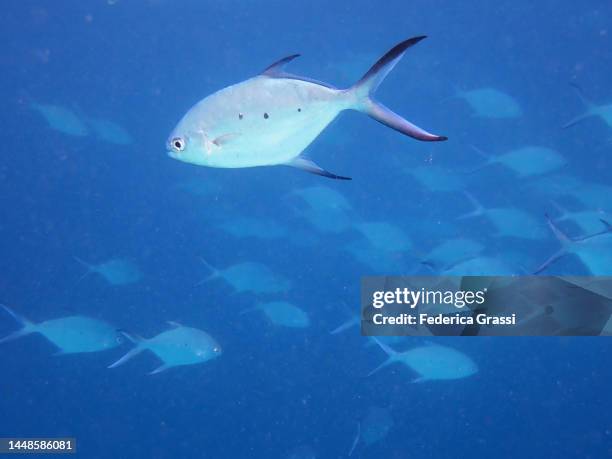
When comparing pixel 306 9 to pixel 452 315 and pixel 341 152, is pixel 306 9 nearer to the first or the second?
pixel 341 152

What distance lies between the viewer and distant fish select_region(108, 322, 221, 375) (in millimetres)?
6145

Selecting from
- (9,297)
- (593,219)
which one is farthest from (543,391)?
(9,297)

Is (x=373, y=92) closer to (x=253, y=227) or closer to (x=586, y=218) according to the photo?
(x=586, y=218)

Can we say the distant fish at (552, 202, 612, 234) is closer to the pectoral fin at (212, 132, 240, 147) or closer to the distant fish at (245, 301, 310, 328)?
the distant fish at (245, 301, 310, 328)

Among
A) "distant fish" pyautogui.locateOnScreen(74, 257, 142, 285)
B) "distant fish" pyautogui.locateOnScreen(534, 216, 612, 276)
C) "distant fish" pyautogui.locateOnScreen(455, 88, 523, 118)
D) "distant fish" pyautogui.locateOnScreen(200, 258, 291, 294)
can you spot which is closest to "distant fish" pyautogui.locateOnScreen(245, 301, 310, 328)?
"distant fish" pyautogui.locateOnScreen(200, 258, 291, 294)

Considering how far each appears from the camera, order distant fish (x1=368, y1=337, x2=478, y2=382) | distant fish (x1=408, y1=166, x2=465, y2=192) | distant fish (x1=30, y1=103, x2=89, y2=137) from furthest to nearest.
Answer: distant fish (x1=408, y1=166, x2=465, y2=192)
distant fish (x1=30, y1=103, x2=89, y2=137)
distant fish (x1=368, y1=337, x2=478, y2=382)

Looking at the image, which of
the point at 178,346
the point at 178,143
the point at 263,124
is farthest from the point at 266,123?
the point at 178,346

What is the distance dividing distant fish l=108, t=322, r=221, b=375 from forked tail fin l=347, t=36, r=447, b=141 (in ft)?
14.4

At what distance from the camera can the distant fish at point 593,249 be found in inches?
201

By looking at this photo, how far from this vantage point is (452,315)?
202 inches

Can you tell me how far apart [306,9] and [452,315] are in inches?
728

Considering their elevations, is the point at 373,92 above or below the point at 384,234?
above

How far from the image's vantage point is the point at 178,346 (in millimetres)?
6172

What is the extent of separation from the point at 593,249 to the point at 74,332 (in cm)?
586
